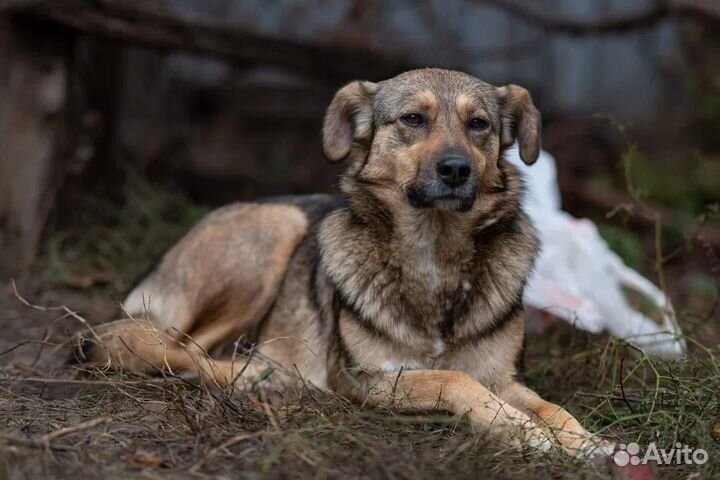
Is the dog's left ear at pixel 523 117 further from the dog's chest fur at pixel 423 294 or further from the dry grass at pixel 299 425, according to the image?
the dry grass at pixel 299 425

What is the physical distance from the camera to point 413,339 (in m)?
3.98

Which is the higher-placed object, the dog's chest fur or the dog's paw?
the dog's chest fur

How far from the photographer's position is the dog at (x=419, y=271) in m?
3.79

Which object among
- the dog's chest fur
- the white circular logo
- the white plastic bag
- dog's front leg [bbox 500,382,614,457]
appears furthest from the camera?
the white plastic bag

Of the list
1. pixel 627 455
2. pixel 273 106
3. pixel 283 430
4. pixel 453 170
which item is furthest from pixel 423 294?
pixel 273 106

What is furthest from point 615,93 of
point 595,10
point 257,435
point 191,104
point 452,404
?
point 257,435

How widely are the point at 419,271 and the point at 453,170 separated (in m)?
0.50

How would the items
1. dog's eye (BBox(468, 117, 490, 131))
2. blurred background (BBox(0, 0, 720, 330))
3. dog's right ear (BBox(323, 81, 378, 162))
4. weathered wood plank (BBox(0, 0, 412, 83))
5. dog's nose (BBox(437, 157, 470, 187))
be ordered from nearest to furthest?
1. dog's nose (BBox(437, 157, 470, 187))
2. dog's eye (BBox(468, 117, 490, 131))
3. dog's right ear (BBox(323, 81, 378, 162))
4. weathered wood plank (BBox(0, 0, 412, 83))
5. blurred background (BBox(0, 0, 720, 330))

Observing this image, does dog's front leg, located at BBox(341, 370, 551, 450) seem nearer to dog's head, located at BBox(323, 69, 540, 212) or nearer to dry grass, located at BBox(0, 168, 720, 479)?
dry grass, located at BBox(0, 168, 720, 479)

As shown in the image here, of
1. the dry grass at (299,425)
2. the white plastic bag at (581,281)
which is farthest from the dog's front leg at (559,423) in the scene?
the white plastic bag at (581,281)

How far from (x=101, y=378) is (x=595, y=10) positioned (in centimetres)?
668

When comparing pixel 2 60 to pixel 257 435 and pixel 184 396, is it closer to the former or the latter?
pixel 184 396

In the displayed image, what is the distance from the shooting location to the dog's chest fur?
13.1 ft

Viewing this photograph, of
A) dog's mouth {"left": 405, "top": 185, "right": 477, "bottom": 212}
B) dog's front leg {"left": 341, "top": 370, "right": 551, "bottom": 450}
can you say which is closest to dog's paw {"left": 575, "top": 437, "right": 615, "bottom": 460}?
dog's front leg {"left": 341, "top": 370, "right": 551, "bottom": 450}
